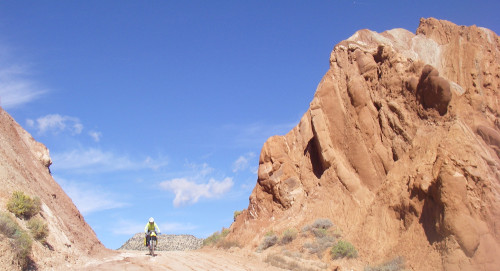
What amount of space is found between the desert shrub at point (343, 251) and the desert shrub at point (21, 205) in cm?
1462

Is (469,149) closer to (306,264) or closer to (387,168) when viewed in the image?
(387,168)

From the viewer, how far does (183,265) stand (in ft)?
60.6

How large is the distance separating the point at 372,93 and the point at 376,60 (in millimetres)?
3177

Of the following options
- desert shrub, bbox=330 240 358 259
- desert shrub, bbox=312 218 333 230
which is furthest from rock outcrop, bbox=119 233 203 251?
desert shrub, bbox=330 240 358 259

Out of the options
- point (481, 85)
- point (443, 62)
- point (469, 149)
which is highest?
point (443, 62)

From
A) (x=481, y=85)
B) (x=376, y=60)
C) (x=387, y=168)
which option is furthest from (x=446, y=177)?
(x=376, y=60)

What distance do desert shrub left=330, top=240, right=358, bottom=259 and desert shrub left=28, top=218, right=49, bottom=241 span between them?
14210 millimetres

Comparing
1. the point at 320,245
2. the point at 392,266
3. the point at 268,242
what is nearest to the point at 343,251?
the point at 320,245

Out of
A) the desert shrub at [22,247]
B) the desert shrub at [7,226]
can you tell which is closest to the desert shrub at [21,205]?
the desert shrub at [7,226]

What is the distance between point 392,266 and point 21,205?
15.5 meters

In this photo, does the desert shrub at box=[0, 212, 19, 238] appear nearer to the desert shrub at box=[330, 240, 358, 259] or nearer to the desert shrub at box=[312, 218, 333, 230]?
the desert shrub at box=[330, 240, 358, 259]

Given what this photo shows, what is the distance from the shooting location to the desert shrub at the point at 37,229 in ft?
50.4

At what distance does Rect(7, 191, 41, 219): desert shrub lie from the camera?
15419mm

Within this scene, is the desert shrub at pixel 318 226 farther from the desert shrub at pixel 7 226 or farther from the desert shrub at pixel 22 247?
the desert shrub at pixel 7 226
